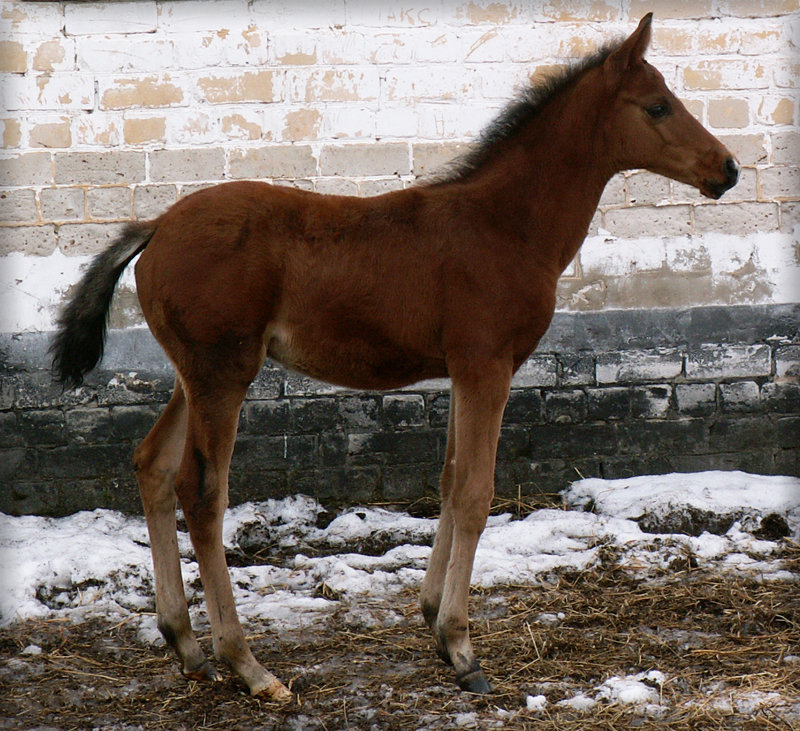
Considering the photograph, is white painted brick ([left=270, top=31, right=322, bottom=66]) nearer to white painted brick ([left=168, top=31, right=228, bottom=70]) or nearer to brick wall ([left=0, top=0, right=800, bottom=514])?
brick wall ([left=0, top=0, right=800, bottom=514])

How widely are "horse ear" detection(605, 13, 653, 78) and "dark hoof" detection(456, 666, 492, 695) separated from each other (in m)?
2.26

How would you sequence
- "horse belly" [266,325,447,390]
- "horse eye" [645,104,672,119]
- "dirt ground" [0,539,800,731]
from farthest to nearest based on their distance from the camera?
"horse eye" [645,104,672,119] → "horse belly" [266,325,447,390] → "dirt ground" [0,539,800,731]

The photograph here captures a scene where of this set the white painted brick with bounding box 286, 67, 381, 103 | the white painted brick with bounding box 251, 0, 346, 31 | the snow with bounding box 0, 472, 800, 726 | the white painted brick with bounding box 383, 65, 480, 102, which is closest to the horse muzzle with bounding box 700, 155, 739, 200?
the snow with bounding box 0, 472, 800, 726

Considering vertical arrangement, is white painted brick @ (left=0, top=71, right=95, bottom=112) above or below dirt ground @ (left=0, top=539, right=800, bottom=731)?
above

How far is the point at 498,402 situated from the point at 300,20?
311 cm

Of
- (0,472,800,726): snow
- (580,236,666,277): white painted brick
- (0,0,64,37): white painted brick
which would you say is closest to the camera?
(0,472,800,726): snow

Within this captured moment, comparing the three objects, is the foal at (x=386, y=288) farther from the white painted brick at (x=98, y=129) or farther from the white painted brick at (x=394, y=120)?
the white painted brick at (x=98, y=129)

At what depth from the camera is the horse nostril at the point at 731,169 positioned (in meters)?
3.19

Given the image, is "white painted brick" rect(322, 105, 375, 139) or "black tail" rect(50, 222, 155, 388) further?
"white painted brick" rect(322, 105, 375, 139)

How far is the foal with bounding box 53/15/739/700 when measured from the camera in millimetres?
2994

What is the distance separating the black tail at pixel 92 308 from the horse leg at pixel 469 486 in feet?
4.30

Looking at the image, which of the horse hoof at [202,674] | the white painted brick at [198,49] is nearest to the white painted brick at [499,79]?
the white painted brick at [198,49]

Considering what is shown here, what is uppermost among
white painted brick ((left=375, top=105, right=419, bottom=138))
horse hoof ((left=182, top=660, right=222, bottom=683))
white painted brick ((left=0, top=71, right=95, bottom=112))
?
white painted brick ((left=0, top=71, right=95, bottom=112))

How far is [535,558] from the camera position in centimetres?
444
